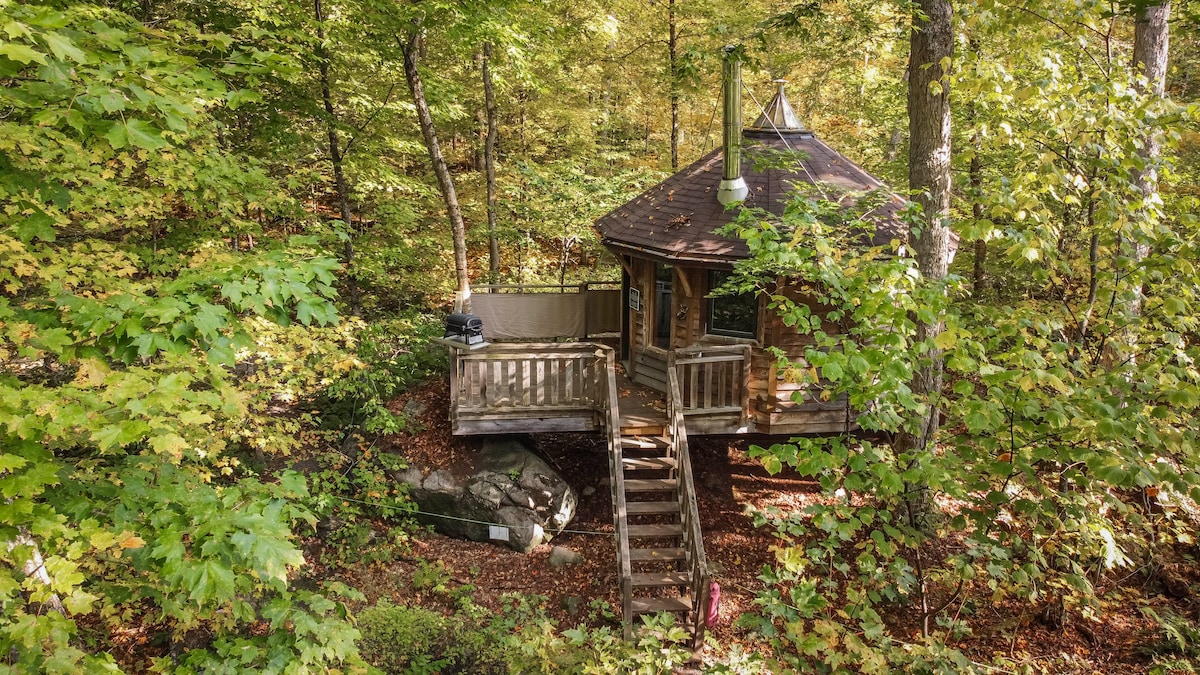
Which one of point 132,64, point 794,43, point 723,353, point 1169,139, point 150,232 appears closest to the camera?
point 132,64

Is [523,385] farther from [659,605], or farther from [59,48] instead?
[59,48]

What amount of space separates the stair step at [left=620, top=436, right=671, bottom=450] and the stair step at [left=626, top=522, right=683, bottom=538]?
4.32 feet

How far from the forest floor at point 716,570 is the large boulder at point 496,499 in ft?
0.69

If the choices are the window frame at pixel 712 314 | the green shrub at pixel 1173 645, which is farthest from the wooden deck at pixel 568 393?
the green shrub at pixel 1173 645

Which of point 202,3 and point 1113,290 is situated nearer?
point 1113,290

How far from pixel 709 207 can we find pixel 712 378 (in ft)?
9.23

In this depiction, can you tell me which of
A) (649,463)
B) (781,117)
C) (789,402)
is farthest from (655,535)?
(781,117)

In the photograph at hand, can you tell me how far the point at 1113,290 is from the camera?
488 cm

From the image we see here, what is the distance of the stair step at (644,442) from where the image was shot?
369 inches

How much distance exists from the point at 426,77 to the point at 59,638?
35.1ft

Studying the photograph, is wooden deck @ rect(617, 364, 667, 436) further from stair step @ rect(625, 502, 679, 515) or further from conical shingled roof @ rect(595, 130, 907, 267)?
conical shingled roof @ rect(595, 130, 907, 267)

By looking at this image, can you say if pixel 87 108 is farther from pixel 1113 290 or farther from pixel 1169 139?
pixel 1169 139

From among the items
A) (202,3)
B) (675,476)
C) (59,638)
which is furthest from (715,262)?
(202,3)

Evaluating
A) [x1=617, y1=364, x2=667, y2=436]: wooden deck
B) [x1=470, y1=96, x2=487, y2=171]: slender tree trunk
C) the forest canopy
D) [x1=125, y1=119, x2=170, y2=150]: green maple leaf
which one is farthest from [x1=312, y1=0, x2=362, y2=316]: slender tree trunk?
[x1=470, y1=96, x2=487, y2=171]: slender tree trunk
